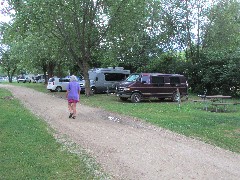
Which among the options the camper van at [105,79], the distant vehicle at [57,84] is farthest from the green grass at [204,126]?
the distant vehicle at [57,84]

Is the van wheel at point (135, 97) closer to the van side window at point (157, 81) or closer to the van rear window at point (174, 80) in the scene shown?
the van side window at point (157, 81)

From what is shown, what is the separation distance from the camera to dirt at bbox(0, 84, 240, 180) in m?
6.45

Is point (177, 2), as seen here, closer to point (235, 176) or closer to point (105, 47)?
point (105, 47)

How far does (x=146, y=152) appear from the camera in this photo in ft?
26.2

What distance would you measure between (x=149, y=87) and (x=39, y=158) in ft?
47.6

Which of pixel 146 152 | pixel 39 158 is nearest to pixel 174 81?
pixel 146 152

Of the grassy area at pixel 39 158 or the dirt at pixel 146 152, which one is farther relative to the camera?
the dirt at pixel 146 152

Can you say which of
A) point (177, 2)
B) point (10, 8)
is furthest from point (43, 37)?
point (177, 2)

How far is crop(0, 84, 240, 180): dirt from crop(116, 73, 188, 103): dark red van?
819 centimetres

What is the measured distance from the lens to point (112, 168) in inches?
261

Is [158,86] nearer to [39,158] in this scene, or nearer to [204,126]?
[204,126]

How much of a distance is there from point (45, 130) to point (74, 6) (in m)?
13.9

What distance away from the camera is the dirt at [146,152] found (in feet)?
21.1

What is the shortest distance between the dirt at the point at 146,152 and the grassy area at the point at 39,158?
0.42m
